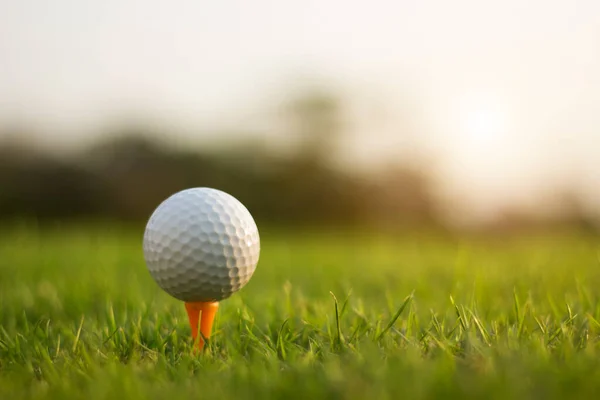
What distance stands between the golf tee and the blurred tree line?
16.2 metres

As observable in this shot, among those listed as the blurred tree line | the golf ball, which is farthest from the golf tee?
the blurred tree line

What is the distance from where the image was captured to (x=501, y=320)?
7.89 ft

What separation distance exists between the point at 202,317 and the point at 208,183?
17.0 metres

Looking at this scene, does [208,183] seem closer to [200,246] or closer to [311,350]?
[200,246]

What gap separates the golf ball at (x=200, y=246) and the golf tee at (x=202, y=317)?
3 centimetres

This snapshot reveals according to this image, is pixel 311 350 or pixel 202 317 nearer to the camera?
pixel 311 350

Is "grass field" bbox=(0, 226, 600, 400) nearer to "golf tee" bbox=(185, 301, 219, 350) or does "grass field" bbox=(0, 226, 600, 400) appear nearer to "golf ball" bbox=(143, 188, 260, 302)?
"golf tee" bbox=(185, 301, 219, 350)

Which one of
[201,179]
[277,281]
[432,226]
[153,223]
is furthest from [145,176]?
[153,223]

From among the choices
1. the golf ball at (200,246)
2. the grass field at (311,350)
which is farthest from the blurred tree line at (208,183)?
the golf ball at (200,246)

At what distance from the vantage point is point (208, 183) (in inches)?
751

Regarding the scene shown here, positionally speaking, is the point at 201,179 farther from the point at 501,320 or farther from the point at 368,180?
the point at 501,320

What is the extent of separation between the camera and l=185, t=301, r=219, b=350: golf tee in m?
2.30

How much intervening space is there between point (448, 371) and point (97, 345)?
59.6 inches

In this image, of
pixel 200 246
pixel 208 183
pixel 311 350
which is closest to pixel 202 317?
pixel 200 246
